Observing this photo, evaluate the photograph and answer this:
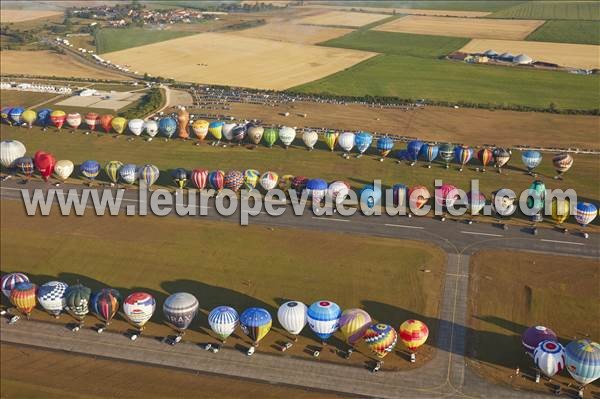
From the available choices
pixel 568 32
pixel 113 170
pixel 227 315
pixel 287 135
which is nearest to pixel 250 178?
pixel 287 135

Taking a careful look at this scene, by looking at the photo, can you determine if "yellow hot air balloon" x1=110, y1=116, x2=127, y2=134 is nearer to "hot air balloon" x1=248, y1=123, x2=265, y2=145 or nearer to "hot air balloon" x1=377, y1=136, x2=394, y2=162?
"hot air balloon" x1=248, y1=123, x2=265, y2=145

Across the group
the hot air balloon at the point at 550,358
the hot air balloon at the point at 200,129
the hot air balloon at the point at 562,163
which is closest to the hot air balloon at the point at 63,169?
the hot air balloon at the point at 200,129

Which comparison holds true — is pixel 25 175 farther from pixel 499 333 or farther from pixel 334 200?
pixel 499 333

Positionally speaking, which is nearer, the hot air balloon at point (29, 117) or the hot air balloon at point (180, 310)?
the hot air balloon at point (180, 310)

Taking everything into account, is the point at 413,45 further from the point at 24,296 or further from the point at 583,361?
the point at 24,296

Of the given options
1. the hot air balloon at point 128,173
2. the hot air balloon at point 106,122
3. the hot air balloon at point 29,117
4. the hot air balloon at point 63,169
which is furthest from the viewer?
the hot air balloon at point 29,117

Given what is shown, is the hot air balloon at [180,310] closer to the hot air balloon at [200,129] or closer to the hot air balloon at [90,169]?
A: the hot air balloon at [90,169]

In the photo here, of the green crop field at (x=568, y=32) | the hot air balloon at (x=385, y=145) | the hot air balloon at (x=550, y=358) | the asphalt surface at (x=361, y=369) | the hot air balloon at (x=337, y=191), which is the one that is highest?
the green crop field at (x=568, y=32)
